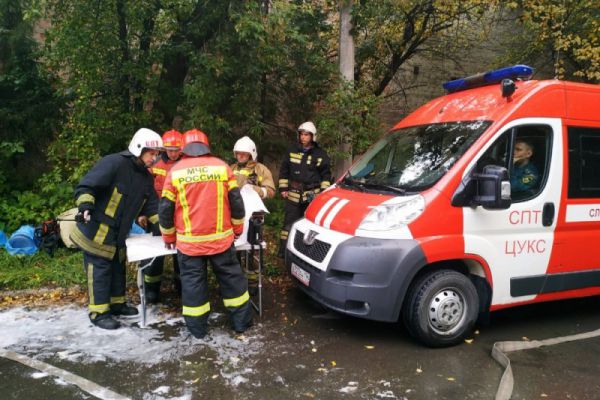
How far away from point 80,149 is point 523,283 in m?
5.67

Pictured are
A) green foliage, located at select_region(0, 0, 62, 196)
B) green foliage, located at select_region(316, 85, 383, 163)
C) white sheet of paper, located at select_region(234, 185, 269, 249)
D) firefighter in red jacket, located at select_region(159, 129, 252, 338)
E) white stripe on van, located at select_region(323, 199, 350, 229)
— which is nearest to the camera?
firefighter in red jacket, located at select_region(159, 129, 252, 338)

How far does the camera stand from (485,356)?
389cm

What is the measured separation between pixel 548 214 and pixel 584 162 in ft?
2.20

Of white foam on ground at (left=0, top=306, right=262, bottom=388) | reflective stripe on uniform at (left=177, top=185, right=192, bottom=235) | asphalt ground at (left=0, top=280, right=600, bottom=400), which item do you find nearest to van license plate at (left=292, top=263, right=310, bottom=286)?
asphalt ground at (left=0, top=280, right=600, bottom=400)

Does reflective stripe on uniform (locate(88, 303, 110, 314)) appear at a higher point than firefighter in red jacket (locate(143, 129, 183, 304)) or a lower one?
lower

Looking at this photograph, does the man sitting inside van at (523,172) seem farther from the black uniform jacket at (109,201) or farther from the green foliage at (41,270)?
the green foliage at (41,270)

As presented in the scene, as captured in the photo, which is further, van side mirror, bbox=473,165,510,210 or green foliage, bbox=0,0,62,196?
green foliage, bbox=0,0,62,196

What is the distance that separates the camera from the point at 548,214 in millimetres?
4133

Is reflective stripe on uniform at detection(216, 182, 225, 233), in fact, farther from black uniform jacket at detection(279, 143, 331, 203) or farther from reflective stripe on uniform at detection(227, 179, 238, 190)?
black uniform jacket at detection(279, 143, 331, 203)

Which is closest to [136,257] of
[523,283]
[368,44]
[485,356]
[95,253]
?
[95,253]

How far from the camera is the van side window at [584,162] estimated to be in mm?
4272

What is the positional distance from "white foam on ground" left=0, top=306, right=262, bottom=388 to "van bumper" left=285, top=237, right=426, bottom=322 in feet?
3.05

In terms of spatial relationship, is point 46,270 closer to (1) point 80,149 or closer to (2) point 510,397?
(1) point 80,149

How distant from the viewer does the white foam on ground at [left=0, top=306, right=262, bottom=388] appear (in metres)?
3.76
